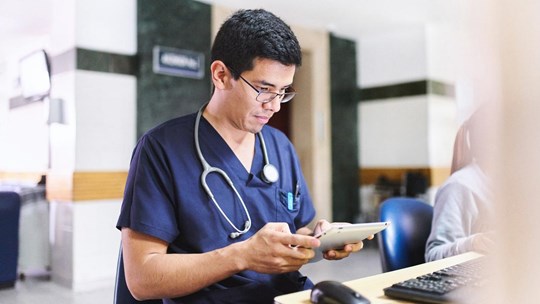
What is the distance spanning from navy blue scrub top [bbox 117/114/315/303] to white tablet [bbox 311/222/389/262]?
216 millimetres

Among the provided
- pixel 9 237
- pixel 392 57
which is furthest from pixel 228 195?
pixel 392 57

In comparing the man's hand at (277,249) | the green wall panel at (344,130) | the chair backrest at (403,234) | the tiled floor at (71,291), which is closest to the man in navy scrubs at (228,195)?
the man's hand at (277,249)

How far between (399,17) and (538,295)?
507cm

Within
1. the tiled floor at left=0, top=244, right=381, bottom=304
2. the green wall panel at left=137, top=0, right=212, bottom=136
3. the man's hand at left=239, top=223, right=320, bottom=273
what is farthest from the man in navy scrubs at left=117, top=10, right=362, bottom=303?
the green wall panel at left=137, top=0, right=212, bottom=136

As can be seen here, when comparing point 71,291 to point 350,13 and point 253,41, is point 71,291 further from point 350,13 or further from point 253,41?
point 350,13

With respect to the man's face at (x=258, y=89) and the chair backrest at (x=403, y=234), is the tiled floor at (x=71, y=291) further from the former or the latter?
the man's face at (x=258, y=89)

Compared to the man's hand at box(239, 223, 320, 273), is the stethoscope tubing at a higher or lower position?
higher

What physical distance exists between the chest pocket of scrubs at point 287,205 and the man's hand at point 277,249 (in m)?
0.32

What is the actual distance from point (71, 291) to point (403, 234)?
1.70m

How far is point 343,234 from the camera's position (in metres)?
0.94

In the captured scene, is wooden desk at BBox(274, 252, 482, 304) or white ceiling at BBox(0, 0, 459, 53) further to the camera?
white ceiling at BBox(0, 0, 459, 53)

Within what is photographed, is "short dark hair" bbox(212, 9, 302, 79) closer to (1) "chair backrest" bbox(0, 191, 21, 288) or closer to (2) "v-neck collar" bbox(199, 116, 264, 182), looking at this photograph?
(2) "v-neck collar" bbox(199, 116, 264, 182)

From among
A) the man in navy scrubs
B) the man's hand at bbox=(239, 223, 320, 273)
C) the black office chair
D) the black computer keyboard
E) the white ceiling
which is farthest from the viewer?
the white ceiling

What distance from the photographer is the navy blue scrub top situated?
1047 millimetres
